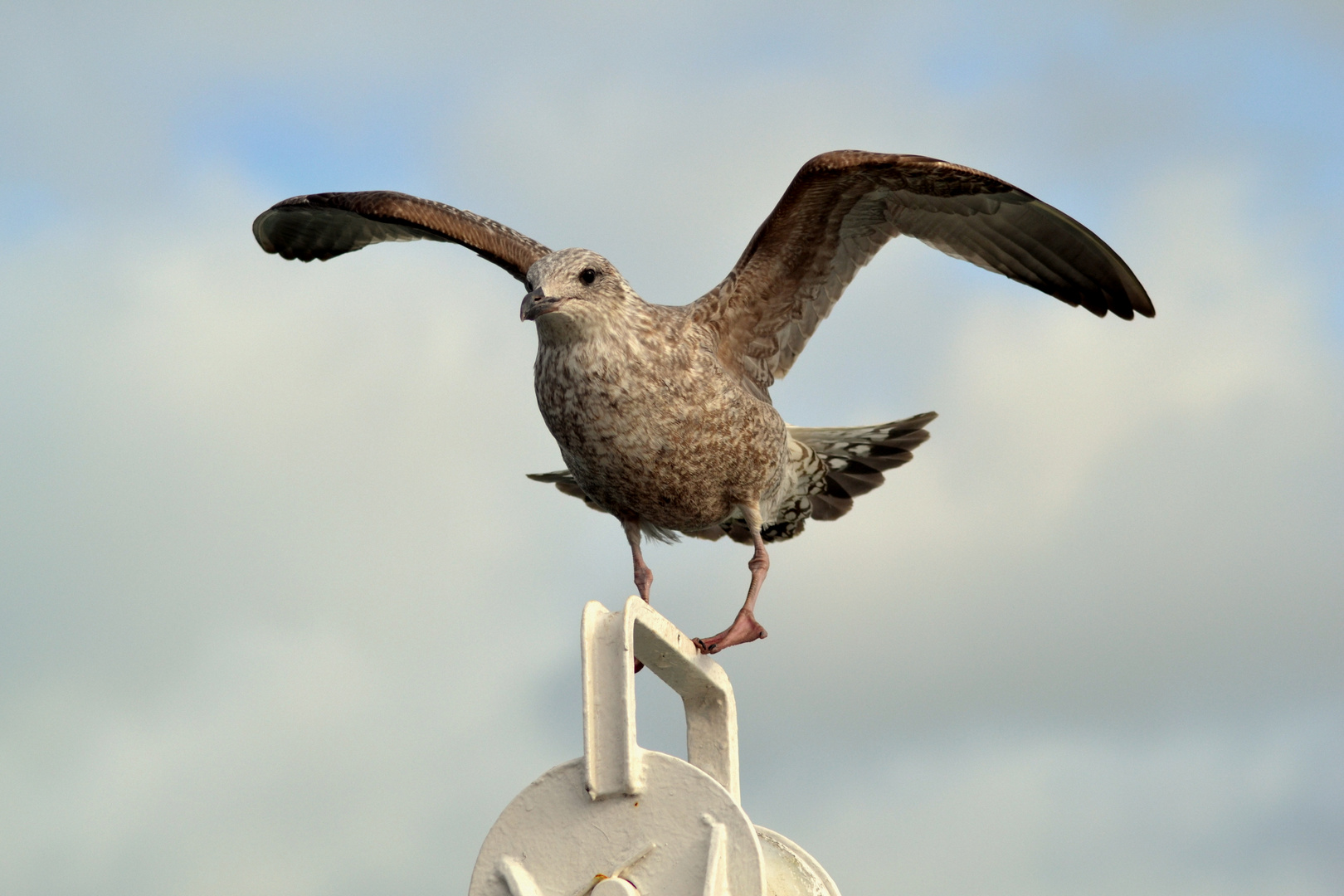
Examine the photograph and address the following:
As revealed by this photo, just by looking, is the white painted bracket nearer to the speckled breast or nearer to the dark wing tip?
the speckled breast

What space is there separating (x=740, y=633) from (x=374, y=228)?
4.07 metres

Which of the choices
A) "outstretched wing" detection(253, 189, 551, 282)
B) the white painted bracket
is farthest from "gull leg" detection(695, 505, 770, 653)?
"outstretched wing" detection(253, 189, 551, 282)

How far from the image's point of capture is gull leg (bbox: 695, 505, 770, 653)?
6137 mm

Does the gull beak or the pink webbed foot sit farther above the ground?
the gull beak

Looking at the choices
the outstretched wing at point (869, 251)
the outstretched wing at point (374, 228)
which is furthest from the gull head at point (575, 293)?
the outstretched wing at point (869, 251)

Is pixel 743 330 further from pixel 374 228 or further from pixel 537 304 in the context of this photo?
pixel 374 228

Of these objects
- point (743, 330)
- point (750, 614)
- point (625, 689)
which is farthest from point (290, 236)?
point (625, 689)

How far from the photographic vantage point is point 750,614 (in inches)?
250

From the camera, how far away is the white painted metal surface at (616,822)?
392cm

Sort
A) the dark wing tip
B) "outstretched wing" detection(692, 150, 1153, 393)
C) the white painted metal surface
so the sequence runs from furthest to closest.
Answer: the dark wing tip
"outstretched wing" detection(692, 150, 1153, 393)
the white painted metal surface

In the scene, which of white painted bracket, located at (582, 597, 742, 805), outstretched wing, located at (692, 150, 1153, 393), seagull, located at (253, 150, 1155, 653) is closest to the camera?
white painted bracket, located at (582, 597, 742, 805)

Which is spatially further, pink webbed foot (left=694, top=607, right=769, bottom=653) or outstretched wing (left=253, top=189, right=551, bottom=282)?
outstretched wing (left=253, top=189, right=551, bottom=282)

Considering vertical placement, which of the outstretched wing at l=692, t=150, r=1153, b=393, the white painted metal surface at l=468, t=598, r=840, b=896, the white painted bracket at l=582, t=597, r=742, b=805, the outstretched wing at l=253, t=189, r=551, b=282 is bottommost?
the white painted metal surface at l=468, t=598, r=840, b=896

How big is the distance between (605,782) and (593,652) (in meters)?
0.37
